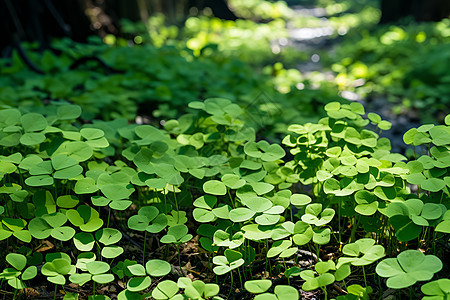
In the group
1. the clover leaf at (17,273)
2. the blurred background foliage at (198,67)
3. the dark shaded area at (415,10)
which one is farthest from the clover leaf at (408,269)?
the dark shaded area at (415,10)

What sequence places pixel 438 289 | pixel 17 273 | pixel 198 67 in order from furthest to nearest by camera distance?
pixel 198 67 → pixel 17 273 → pixel 438 289

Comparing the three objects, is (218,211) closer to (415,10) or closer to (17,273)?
(17,273)

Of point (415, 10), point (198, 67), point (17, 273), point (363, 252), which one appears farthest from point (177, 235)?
point (415, 10)

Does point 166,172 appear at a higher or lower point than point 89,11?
lower

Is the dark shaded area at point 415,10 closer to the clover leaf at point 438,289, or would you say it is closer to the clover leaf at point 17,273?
the clover leaf at point 438,289

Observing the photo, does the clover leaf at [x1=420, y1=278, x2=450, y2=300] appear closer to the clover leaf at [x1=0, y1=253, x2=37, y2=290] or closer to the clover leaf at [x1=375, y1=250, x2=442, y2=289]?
the clover leaf at [x1=375, y1=250, x2=442, y2=289]

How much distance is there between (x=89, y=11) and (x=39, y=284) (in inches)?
160

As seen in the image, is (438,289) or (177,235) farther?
(177,235)

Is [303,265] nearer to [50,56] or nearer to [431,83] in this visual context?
[50,56]

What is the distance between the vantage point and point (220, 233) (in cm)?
140

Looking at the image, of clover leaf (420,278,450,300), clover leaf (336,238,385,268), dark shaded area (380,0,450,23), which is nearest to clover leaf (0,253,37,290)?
clover leaf (336,238,385,268)

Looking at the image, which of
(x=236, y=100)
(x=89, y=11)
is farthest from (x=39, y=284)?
(x=89, y=11)

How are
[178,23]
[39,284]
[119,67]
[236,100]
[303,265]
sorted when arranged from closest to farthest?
[39,284] → [303,265] → [236,100] → [119,67] → [178,23]

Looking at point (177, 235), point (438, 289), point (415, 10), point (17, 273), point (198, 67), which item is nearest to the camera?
point (438, 289)
